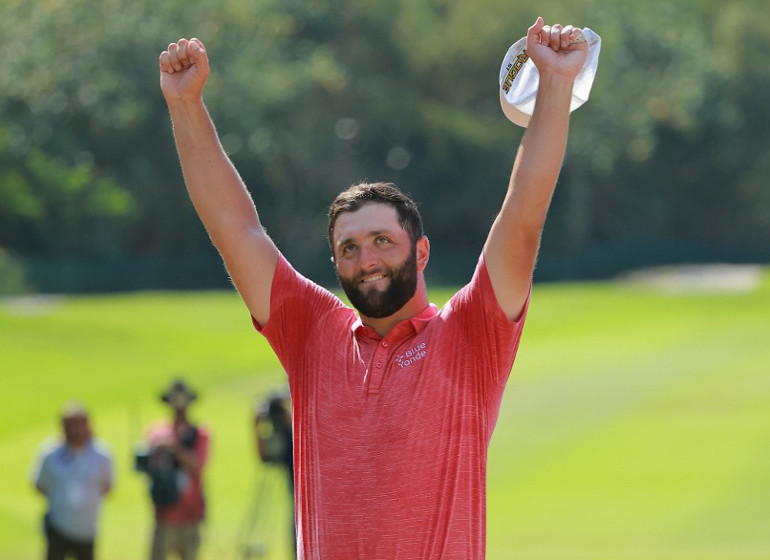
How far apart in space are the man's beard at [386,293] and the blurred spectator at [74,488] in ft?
25.0

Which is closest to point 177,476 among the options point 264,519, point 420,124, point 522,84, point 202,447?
point 202,447

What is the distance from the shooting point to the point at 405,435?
2.86 metres

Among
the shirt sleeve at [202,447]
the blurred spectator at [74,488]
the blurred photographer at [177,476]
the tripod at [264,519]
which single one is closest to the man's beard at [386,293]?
the blurred spectator at [74,488]

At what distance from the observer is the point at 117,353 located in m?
26.4

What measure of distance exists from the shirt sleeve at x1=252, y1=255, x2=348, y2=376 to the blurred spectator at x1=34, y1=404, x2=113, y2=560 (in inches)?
294

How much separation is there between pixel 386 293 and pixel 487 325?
22 centimetres

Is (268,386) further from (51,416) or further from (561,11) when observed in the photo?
(561,11)

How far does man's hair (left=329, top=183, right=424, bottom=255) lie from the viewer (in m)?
3.03

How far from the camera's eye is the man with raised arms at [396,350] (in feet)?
9.38

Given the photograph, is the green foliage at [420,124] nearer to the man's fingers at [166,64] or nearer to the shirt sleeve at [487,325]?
the man's fingers at [166,64]

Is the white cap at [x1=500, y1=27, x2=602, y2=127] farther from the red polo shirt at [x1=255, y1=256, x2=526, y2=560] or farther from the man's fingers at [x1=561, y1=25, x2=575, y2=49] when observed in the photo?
the red polo shirt at [x1=255, y1=256, x2=526, y2=560]

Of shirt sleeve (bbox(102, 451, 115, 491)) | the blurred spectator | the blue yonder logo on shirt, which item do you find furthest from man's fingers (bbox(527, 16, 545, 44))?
shirt sleeve (bbox(102, 451, 115, 491))

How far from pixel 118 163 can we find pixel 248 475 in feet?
105

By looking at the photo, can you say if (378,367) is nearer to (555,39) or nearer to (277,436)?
(555,39)
